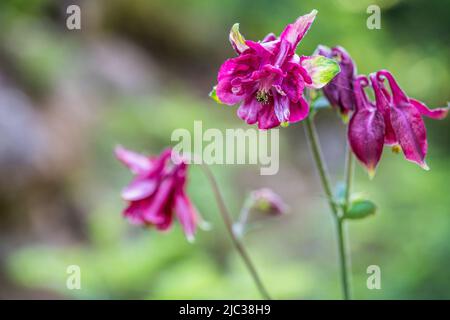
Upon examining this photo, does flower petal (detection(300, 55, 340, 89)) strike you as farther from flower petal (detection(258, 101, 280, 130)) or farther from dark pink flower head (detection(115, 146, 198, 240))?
dark pink flower head (detection(115, 146, 198, 240))

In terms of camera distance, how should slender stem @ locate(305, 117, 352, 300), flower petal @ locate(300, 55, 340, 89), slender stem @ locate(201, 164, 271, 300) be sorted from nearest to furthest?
1. flower petal @ locate(300, 55, 340, 89)
2. slender stem @ locate(305, 117, 352, 300)
3. slender stem @ locate(201, 164, 271, 300)

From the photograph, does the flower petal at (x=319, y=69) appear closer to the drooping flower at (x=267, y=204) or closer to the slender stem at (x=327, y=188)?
the slender stem at (x=327, y=188)

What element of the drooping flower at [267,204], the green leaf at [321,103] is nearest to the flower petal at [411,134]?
the green leaf at [321,103]

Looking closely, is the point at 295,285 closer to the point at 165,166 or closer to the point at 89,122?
the point at 165,166

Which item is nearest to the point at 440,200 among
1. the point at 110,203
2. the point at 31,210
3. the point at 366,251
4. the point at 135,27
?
the point at 366,251

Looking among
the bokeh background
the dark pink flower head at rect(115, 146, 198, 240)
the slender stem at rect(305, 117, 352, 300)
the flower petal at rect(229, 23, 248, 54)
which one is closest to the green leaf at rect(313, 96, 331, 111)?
the slender stem at rect(305, 117, 352, 300)

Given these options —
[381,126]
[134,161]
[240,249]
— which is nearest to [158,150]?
[134,161]
